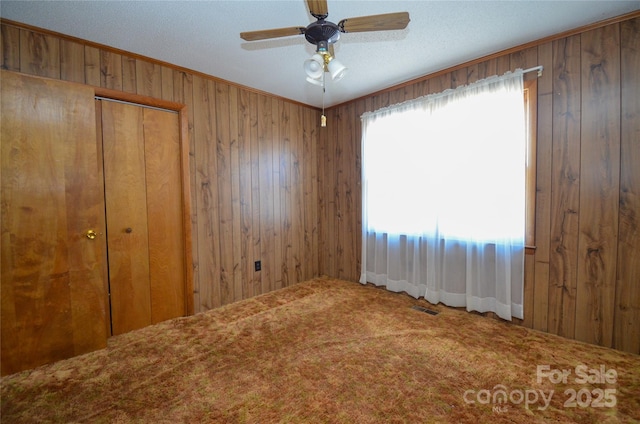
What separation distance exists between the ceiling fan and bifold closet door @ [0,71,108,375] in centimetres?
161

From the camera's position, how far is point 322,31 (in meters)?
1.49

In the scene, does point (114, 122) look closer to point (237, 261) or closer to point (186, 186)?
point (186, 186)

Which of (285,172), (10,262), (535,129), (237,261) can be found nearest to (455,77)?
(535,129)

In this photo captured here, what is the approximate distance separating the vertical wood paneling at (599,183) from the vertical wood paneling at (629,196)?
0.03m

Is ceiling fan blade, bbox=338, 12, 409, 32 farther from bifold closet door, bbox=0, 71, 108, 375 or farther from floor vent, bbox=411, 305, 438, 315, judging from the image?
floor vent, bbox=411, 305, 438, 315

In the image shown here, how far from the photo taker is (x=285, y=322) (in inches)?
104

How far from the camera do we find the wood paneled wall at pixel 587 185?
197 cm

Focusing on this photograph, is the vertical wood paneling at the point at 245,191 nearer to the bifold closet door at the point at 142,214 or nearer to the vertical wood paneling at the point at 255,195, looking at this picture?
the vertical wood paneling at the point at 255,195

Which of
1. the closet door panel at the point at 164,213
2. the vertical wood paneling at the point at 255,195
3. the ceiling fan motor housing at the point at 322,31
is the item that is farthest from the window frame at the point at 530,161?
the closet door panel at the point at 164,213

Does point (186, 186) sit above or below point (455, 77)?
below

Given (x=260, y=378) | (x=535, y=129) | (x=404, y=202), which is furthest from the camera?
(x=404, y=202)

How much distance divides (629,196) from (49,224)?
14.0 feet

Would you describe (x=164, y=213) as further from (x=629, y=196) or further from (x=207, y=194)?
(x=629, y=196)

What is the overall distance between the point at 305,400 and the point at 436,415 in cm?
73
